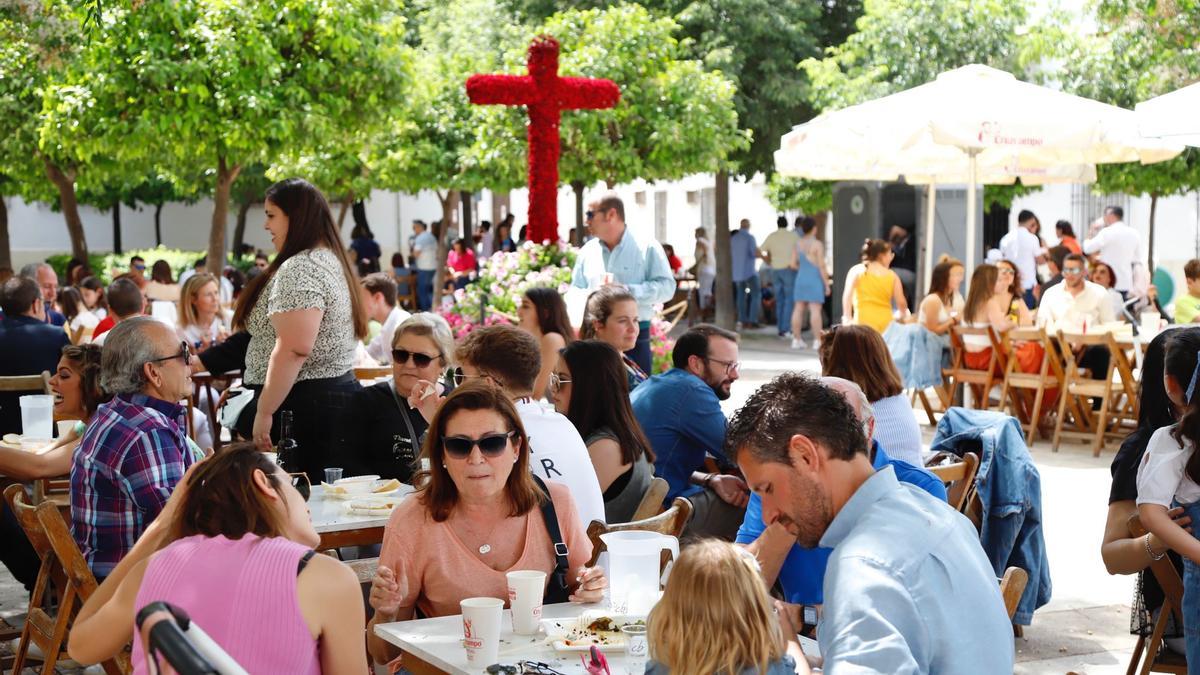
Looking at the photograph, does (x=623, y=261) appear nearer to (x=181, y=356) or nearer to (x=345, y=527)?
(x=345, y=527)

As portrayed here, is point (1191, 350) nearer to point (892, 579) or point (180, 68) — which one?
point (892, 579)

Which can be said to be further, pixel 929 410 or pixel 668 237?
pixel 668 237

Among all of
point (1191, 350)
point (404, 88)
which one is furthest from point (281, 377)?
point (404, 88)

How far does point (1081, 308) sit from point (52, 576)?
29.7ft

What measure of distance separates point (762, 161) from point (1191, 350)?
60.5ft

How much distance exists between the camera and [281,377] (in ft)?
18.2

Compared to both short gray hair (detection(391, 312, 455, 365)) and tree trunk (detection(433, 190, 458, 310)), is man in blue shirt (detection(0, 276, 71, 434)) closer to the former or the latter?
short gray hair (detection(391, 312, 455, 365))

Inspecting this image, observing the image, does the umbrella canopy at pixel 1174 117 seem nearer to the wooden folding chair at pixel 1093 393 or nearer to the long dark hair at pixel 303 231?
the wooden folding chair at pixel 1093 393

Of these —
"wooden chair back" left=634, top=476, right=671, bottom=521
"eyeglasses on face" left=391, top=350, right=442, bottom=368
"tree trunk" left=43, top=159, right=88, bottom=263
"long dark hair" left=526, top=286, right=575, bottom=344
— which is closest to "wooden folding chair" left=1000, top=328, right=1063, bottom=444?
"long dark hair" left=526, top=286, right=575, bottom=344

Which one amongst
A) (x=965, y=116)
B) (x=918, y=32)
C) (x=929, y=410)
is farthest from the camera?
(x=918, y=32)

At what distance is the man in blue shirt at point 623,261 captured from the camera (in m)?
9.27

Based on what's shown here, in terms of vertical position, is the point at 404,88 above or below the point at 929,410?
above

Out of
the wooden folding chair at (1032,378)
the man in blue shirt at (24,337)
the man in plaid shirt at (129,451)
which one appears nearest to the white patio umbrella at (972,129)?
the wooden folding chair at (1032,378)

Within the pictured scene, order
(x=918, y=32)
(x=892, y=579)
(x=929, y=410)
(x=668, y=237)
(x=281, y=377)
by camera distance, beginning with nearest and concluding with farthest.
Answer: (x=892, y=579) → (x=281, y=377) → (x=929, y=410) → (x=918, y=32) → (x=668, y=237)
